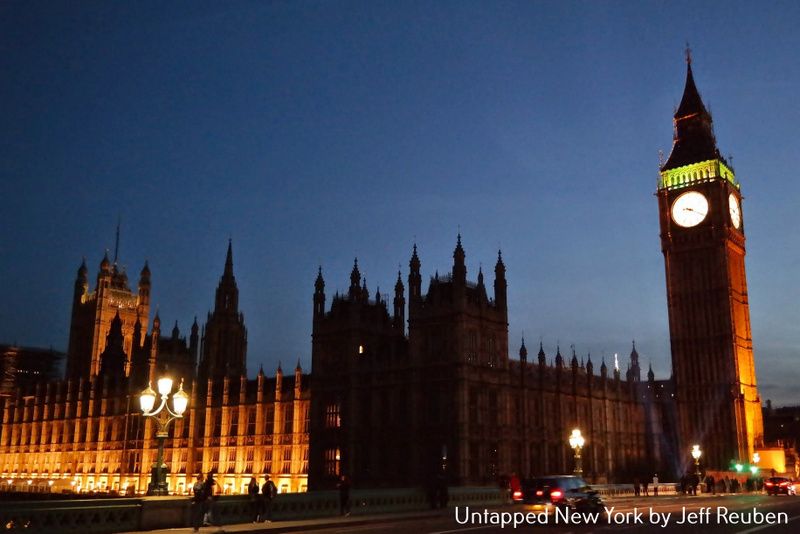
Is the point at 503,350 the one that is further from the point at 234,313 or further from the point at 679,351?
the point at 234,313

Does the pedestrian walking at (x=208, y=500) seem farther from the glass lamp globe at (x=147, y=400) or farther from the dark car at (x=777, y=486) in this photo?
the dark car at (x=777, y=486)

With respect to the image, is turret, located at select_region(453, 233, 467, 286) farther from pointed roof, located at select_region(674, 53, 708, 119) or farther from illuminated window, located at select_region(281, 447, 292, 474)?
pointed roof, located at select_region(674, 53, 708, 119)

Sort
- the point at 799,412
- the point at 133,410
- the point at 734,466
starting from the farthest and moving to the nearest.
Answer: the point at 799,412
the point at 133,410
the point at 734,466

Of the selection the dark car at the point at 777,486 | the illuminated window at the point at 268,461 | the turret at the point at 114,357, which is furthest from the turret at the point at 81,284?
the dark car at the point at 777,486

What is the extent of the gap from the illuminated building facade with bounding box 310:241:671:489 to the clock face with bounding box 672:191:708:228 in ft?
81.9

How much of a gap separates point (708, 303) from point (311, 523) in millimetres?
62149

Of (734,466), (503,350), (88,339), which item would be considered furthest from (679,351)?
(88,339)

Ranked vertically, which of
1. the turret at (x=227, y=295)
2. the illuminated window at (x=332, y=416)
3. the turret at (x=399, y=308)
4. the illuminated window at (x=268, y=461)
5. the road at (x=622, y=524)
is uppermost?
the turret at (x=227, y=295)

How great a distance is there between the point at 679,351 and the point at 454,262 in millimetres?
36584

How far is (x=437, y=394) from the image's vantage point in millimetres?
53219

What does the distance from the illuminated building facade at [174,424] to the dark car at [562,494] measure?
44693 mm

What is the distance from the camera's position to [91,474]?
306 ft

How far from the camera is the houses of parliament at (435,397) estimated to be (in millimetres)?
53719

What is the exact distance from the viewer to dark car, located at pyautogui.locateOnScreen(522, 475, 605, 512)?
88.5 feet
